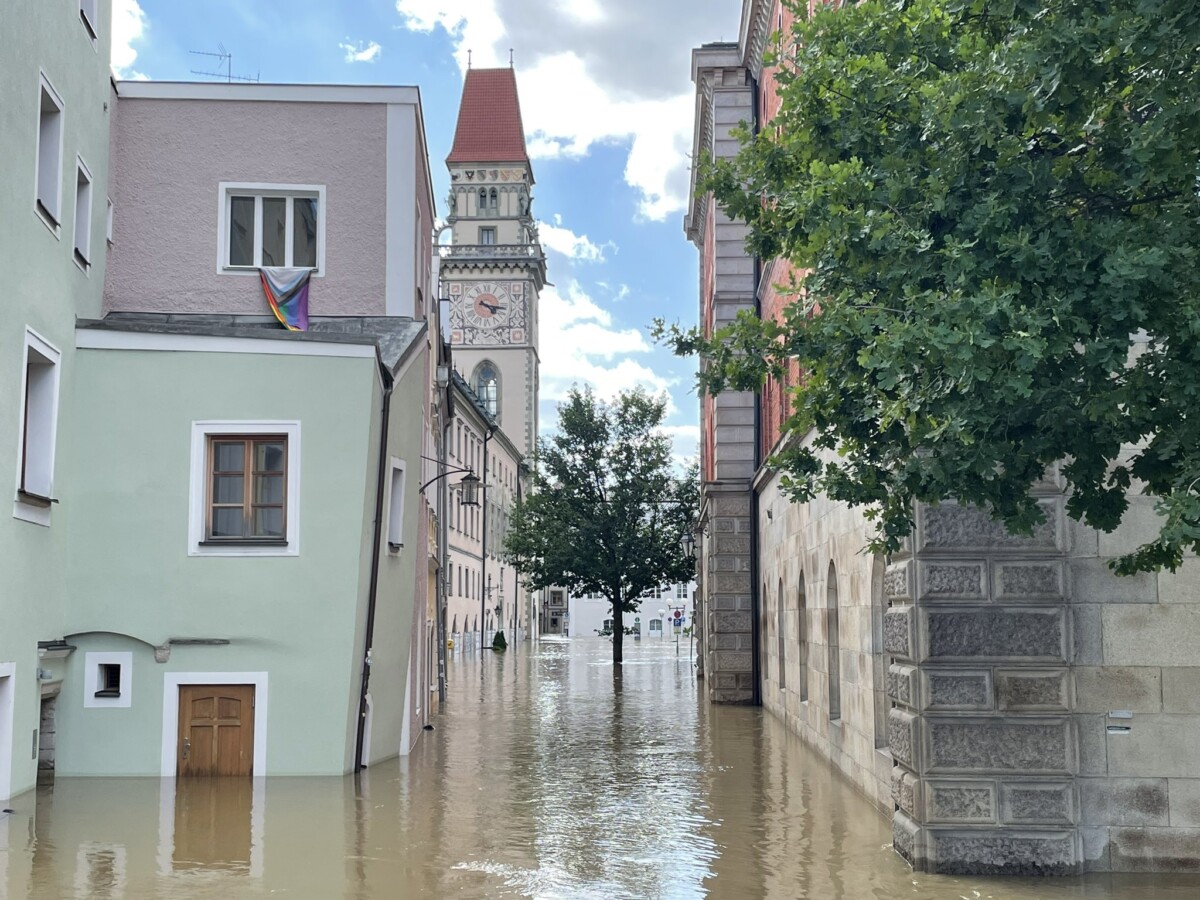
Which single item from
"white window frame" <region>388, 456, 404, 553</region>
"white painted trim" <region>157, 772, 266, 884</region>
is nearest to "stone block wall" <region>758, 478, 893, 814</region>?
"white window frame" <region>388, 456, 404, 553</region>

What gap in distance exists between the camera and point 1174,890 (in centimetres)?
1038

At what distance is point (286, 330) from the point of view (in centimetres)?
1823

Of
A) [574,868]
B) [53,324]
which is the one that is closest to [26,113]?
[53,324]

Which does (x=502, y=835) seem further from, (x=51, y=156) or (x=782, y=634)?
(x=782, y=634)

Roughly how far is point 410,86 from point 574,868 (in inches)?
517

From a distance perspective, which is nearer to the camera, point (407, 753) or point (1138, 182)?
point (1138, 182)

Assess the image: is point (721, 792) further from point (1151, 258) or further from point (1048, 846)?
point (1151, 258)

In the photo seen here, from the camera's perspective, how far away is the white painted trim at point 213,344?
56.8 feet

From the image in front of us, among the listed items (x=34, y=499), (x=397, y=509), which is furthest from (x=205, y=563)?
(x=397, y=509)

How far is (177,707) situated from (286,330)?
5.11 metres

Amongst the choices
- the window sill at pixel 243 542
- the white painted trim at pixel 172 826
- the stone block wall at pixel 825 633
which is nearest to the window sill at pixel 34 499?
the window sill at pixel 243 542

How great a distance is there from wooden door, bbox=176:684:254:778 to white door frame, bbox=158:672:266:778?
2.6 inches

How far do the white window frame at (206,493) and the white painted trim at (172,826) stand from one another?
2839mm

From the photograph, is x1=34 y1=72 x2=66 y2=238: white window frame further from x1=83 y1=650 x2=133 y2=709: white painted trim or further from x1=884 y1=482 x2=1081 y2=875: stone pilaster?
x1=884 y1=482 x2=1081 y2=875: stone pilaster
